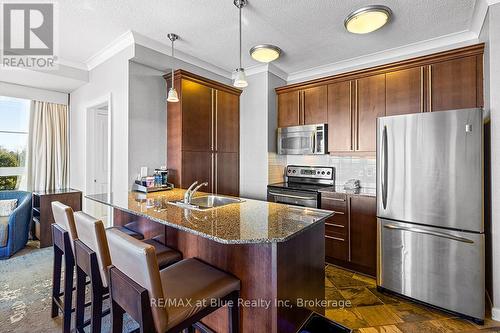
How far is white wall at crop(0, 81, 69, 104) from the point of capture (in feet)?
12.5

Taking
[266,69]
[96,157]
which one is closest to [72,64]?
[96,157]

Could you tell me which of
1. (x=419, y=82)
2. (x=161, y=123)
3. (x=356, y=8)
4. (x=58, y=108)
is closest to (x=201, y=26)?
(x=161, y=123)

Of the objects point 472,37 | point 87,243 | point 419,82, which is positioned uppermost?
point 472,37

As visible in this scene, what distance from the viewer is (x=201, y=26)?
2672mm

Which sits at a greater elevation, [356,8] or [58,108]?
[356,8]

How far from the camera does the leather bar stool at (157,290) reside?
104cm

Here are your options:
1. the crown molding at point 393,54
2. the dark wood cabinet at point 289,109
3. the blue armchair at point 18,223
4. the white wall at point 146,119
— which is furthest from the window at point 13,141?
the crown molding at point 393,54

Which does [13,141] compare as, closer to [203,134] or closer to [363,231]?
[203,134]

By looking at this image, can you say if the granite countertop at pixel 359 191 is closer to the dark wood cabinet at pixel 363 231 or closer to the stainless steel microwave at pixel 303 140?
the dark wood cabinet at pixel 363 231

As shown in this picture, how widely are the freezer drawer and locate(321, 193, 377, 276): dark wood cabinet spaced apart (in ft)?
1.12

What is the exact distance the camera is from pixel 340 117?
3365 millimetres

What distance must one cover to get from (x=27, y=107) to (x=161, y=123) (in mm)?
2726

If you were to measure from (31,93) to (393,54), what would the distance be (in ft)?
18.1

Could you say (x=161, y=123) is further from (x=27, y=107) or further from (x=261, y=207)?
(x=27, y=107)
